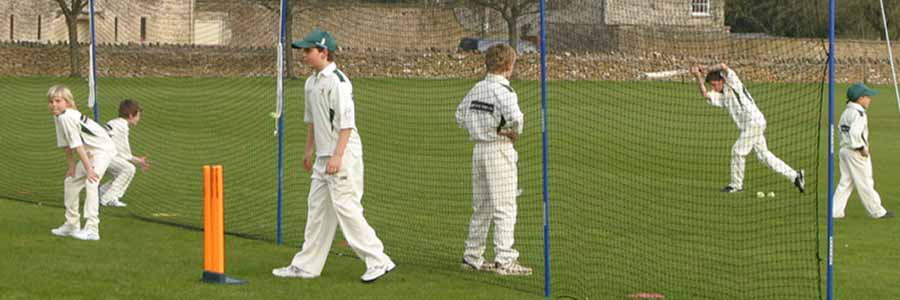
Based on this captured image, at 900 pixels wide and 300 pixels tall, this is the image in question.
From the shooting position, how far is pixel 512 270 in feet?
37.7

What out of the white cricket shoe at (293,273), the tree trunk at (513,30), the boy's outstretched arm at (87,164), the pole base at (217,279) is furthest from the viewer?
the tree trunk at (513,30)

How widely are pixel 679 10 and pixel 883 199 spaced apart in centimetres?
810

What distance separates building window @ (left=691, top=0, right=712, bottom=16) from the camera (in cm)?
1135

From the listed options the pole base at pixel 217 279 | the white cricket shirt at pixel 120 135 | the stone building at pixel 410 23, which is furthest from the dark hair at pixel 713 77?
the pole base at pixel 217 279

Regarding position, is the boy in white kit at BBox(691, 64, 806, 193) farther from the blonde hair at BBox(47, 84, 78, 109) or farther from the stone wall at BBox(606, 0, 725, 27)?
the blonde hair at BBox(47, 84, 78, 109)

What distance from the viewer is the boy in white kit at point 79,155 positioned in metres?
12.8

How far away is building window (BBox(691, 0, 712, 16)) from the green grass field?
1.02 meters

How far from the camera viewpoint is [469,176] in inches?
805

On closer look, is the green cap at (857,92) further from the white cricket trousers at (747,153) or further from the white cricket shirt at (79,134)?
the white cricket shirt at (79,134)

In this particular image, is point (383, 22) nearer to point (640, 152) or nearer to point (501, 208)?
point (501, 208)

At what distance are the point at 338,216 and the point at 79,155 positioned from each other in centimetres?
325

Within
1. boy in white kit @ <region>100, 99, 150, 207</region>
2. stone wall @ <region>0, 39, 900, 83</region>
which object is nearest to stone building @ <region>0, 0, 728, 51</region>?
stone wall @ <region>0, 39, 900, 83</region>

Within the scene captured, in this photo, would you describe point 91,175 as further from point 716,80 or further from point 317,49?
point 716,80

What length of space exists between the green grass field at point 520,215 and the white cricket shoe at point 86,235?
0.10 metres
